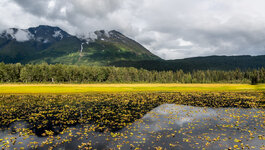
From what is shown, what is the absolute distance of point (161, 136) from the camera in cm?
1734

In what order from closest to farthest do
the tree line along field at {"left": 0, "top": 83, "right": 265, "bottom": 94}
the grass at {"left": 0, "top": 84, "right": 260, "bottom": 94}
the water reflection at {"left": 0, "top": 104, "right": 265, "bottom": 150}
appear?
1. the water reflection at {"left": 0, "top": 104, "right": 265, "bottom": 150}
2. the tree line along field at {"left": 0, "top": 83, "right": 265, "bottom": 94}
3. the grass at {"left": 0, "top": 84, "right": 260, "bottom": 94}

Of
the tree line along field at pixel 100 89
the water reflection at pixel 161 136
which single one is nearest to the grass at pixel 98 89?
the tree line along field at pixel 100 89

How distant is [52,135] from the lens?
707 inches

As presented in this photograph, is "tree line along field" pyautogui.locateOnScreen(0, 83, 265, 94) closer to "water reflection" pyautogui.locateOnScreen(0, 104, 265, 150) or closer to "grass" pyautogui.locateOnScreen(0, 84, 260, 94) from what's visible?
"grass" pyautogui.locateOnScreen(0, 84, 260, 94)

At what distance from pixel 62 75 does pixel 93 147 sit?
144 meters

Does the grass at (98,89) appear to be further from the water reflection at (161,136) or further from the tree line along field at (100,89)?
the water reflection at (161,136)

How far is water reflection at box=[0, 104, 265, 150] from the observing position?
50.2 feet

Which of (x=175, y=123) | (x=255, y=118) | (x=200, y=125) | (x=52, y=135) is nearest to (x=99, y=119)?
(x=52, y=135)

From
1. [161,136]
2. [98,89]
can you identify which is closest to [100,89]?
[98,89]

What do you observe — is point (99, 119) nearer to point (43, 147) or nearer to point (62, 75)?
point (43, 147)

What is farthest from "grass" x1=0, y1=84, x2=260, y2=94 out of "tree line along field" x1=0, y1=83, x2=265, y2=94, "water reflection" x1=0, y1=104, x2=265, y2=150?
"water reflection" x1=0, y1=104, x2=265, y2=150

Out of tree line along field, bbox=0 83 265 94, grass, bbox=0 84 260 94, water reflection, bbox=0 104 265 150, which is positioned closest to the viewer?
water reflection, bbox=0 104 265 150

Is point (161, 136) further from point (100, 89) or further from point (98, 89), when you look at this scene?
point (98, 89)

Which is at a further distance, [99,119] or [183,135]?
[99,119]
